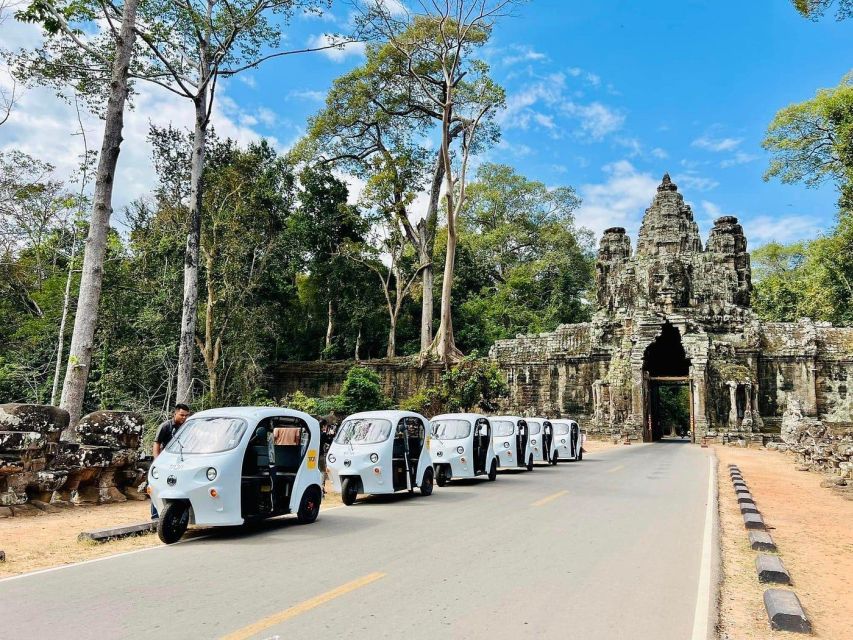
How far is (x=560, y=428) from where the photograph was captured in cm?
2316

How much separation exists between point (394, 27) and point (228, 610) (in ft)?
110

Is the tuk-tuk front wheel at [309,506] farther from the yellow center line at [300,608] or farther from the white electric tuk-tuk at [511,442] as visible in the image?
the white electric tuk-tuk at [511,442]

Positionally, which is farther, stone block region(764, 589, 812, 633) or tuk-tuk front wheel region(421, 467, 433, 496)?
tuk-tuk front wheel region(421, 467, 433, 496)

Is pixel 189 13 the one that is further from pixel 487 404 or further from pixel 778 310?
pixel 778 310

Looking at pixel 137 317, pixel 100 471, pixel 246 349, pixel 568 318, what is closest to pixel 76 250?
pixel 137 317

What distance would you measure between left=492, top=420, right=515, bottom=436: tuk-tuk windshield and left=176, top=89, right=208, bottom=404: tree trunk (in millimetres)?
8367

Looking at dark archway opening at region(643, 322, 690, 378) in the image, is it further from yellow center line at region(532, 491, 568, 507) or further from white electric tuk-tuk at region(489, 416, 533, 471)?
yellow center line at region(532, 491, 568, 507)

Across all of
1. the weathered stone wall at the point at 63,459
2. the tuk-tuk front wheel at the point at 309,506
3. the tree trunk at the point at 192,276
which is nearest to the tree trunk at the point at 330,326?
the tree trunk at the point at 192,276

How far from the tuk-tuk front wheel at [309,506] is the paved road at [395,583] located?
253 millimetres

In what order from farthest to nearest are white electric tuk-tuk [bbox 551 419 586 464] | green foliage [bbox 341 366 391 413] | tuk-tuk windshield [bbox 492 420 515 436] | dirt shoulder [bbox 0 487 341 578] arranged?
green foliage [bbox 341 366 391 413] < white electric tuk-tuk [bbox 551 419 586 464] < tuk-tuk windshield [bbox 492 420 515 436] < dirt shoulder [bbox 0 487 341 578]

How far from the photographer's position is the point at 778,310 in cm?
5459

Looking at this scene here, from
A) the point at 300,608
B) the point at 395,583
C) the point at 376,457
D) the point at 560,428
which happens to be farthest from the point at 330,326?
the point at 300,608

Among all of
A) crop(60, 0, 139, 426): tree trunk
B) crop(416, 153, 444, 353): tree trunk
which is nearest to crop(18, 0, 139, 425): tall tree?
crop(60, 0, 139, 426): tree trunk

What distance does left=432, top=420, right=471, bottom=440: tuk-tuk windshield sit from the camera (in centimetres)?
1438
